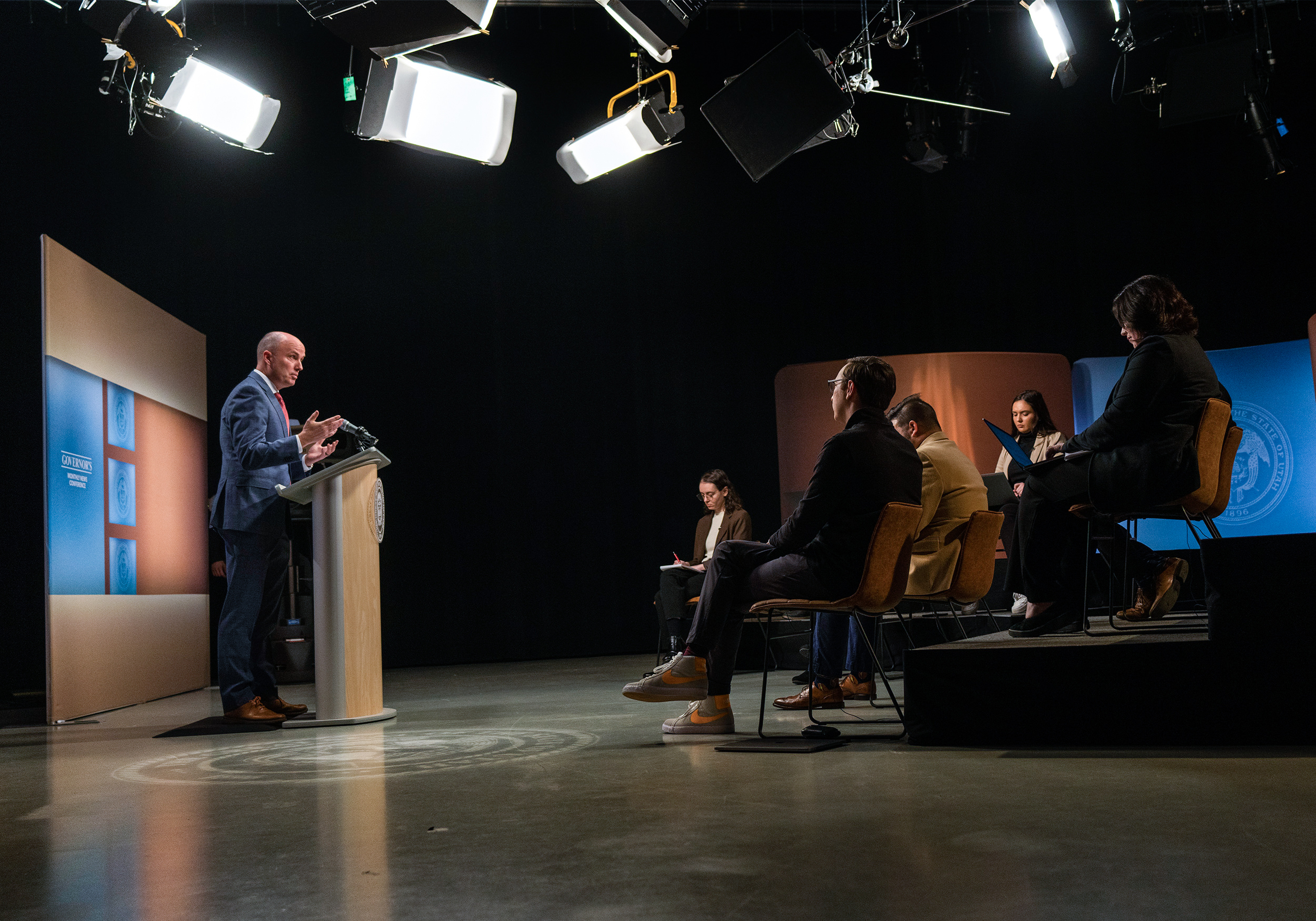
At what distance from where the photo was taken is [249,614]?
4.29m

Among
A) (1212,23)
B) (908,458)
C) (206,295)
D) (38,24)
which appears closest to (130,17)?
(38,24)

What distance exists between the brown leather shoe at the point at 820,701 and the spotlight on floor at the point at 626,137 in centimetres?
329

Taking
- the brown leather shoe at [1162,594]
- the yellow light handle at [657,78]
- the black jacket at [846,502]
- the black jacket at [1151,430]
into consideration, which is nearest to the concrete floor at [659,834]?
the black jacket at [846,502]

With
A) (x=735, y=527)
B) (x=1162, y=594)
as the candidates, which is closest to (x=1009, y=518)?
(x=735, y=527)

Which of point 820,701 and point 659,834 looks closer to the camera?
point 659,834

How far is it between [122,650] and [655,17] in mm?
4231

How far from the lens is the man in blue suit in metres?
4.24

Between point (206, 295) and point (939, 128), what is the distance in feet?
19.1

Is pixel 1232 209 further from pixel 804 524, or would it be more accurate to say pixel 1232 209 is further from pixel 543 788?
pixel 543 788

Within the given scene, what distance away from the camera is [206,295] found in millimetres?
8188

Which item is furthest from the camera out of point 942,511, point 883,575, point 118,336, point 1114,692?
point 118,336

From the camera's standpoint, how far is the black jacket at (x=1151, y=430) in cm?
320

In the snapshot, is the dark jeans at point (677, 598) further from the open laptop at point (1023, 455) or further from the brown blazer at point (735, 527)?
the open laptop at point (1023, 455)

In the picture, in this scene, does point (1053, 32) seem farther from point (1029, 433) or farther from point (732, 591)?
point (732, 591)
